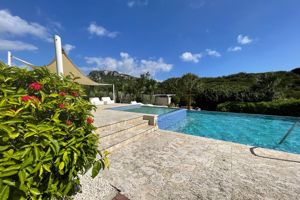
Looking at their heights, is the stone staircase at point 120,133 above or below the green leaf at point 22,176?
below

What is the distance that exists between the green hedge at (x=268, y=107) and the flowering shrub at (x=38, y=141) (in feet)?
49.2

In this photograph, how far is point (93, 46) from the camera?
20.8 metres

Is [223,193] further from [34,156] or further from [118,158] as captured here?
[34,156]

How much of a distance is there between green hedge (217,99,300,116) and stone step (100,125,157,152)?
1081 centimetres

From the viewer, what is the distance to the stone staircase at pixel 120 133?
5.10 metres

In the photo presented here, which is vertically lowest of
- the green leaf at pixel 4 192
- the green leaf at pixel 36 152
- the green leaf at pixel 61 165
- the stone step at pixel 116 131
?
the stone step at pixel 116 131

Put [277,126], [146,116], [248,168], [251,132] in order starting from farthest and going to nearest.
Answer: [277,126], [251,132], [146,116], [248,168]

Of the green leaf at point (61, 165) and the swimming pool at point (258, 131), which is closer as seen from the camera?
the green leaf at point (61, 165)

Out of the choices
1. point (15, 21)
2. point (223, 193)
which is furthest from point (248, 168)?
point (15, 21)

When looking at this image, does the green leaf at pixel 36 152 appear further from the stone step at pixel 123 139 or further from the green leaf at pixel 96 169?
the stone step at pixel 123 139

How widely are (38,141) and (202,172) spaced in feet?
11.2

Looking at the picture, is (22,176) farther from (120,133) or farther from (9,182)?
(120,133)

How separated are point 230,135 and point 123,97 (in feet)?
48.7

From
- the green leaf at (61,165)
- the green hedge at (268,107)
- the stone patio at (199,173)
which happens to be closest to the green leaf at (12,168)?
the green leaf at (61,165)
